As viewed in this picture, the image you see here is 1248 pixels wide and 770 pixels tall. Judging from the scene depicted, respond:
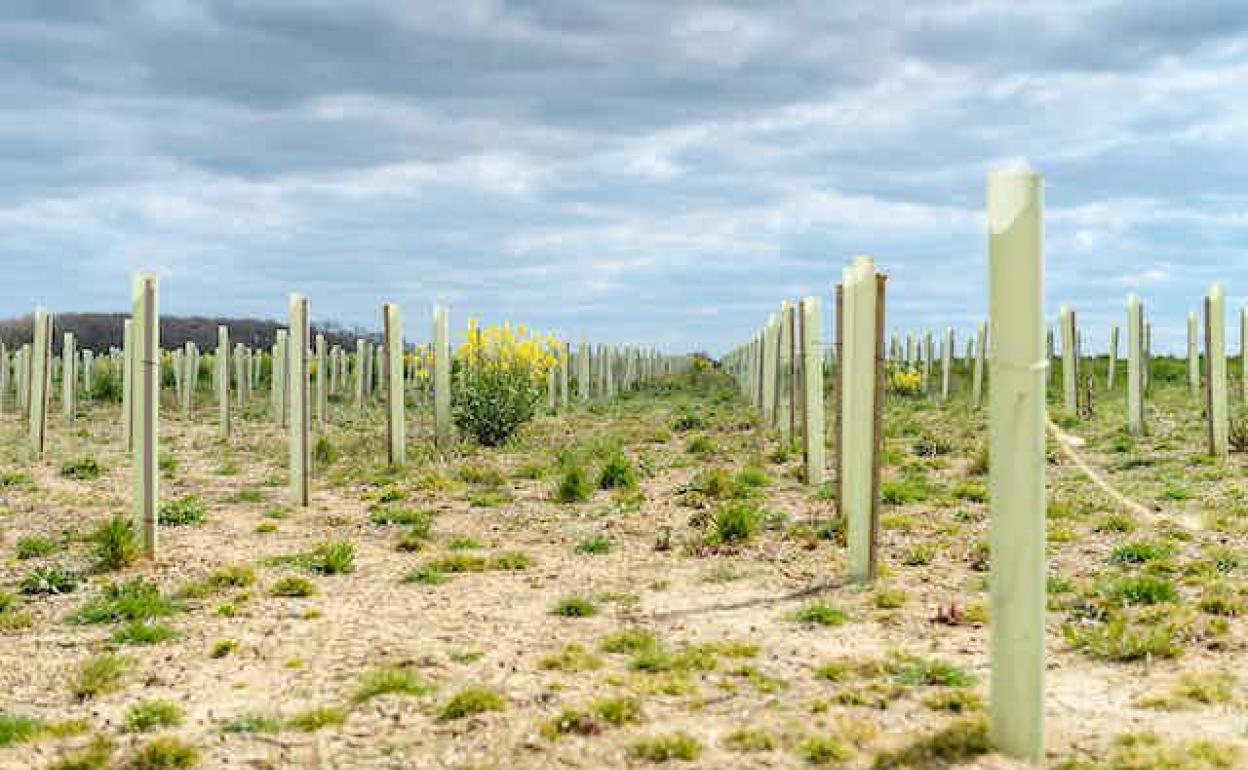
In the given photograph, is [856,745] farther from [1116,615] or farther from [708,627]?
[1116,615]

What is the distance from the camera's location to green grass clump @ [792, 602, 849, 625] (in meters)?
6.41

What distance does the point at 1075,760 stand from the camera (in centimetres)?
437

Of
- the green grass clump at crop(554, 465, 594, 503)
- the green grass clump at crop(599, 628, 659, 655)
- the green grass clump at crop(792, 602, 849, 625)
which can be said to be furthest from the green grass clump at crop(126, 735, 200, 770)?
the green grass clump at crop(554, 465, 594, 503)

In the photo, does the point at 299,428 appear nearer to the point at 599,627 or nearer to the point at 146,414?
the point at 146,414

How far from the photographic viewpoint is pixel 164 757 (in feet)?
15.0

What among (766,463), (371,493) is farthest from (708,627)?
(766,463)

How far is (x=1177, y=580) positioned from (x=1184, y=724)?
281 cm

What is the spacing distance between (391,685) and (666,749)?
4.85ft

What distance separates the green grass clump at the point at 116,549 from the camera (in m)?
8.22

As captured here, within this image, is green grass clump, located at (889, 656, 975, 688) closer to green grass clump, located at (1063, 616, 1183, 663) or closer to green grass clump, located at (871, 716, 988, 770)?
green grass clump, located at (871, 716, 988, 770)

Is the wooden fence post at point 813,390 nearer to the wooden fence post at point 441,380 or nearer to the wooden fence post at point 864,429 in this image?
the wooden fence post at point 864,429

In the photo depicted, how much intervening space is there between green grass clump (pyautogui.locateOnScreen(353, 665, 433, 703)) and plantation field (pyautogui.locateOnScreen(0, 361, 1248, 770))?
12mm

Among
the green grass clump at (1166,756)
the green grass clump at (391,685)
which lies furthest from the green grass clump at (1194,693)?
the green grass clump at (391,685)

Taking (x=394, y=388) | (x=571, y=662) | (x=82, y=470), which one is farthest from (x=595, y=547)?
(x=82, y=470)
